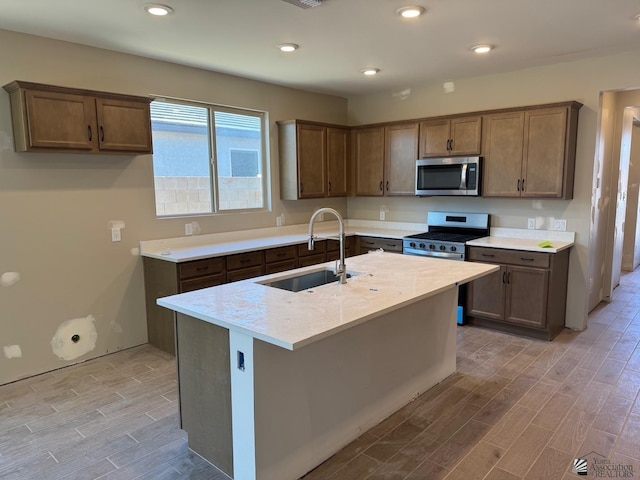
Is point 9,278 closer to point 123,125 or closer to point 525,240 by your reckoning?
point 123,125

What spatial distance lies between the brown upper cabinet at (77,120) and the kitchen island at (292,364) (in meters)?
1.72

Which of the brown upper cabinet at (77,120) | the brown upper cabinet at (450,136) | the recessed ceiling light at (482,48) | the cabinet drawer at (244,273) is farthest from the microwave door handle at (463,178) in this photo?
the brown upper cabinet at (77,120)

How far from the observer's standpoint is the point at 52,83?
3342 mm

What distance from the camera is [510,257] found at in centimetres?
411

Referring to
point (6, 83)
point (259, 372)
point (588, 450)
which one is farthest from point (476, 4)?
point (6, 83)

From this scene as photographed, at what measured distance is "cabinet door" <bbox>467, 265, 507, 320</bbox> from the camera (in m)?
4.21

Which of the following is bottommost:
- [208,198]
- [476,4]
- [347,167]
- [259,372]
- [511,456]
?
[511,456]

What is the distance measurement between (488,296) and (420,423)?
78.5 inches

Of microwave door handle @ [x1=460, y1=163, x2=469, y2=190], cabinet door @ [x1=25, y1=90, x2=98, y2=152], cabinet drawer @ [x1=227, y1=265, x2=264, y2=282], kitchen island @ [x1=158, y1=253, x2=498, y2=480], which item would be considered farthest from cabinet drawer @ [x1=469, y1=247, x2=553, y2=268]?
cabinet door @ [x1=25, y1=90, x2=98, y2=152]

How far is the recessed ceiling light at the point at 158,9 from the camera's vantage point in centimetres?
266

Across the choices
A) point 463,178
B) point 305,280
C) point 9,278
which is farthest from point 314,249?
point 9,278

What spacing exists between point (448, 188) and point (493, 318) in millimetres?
1429

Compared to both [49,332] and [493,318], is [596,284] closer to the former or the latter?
[493,318]
